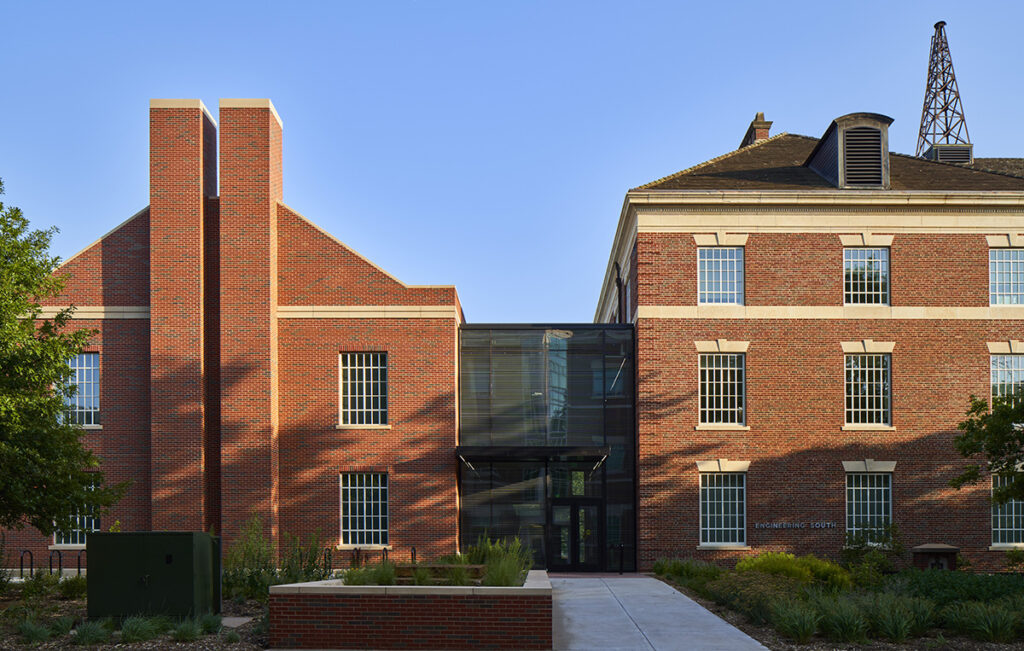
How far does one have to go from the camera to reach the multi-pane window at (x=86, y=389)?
2864 cm

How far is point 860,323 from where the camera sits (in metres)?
28.7

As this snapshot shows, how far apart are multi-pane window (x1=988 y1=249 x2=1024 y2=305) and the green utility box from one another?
24.5m

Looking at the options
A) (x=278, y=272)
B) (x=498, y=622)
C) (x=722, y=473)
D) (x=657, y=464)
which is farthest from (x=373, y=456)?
(x=498, y=622)

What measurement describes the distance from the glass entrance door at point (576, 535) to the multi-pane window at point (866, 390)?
27.1ft

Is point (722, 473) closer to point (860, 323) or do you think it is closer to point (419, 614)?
point (860, 323)

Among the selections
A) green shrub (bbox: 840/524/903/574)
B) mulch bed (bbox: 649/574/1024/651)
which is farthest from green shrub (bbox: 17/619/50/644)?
green shrub (bbox: 840/524/903/574)

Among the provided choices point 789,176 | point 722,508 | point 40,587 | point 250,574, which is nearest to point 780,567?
Result: point 722,508

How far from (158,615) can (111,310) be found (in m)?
15.2

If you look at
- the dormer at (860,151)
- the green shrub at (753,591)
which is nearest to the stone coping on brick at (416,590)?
the green shrub at (753,591)

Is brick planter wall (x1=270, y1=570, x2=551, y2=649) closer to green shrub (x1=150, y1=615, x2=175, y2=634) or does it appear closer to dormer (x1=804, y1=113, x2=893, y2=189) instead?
green shrub (x1=150, y1=615, x2=175, y2=634)

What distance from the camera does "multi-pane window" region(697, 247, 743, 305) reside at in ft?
94.8

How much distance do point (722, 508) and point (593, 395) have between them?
5.12 meters

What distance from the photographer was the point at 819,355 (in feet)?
93.9

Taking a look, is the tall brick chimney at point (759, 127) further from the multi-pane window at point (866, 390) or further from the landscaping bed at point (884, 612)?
the landscaping bed at point (884, 612)
